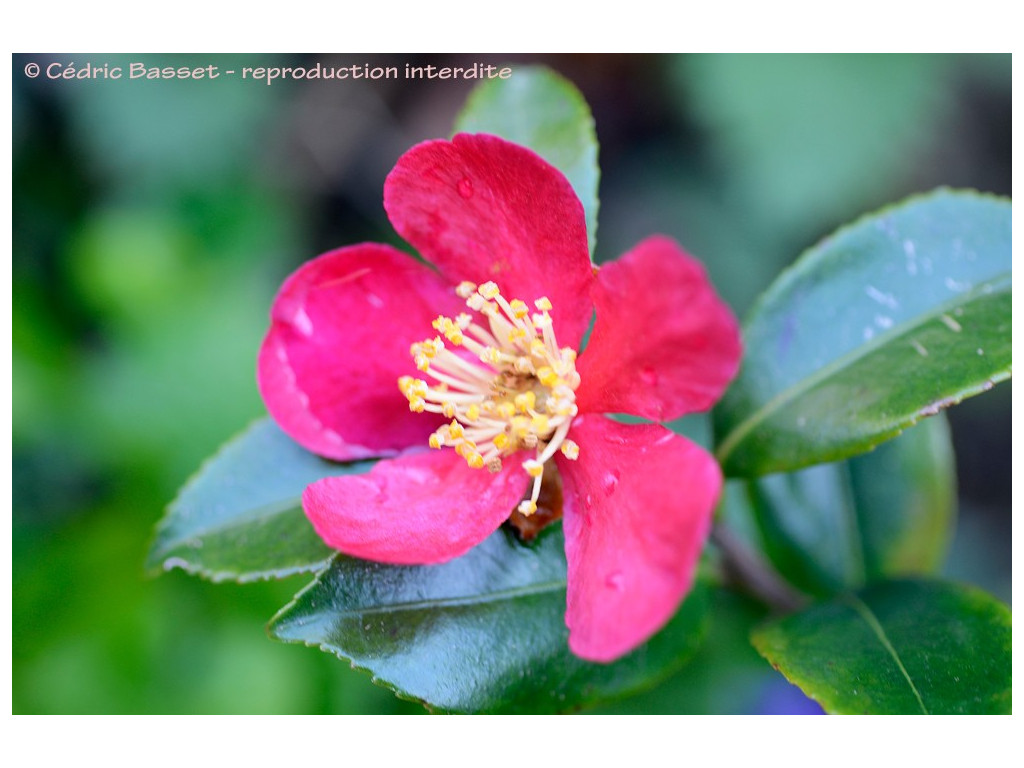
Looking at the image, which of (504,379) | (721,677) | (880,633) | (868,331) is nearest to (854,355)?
(868,331)

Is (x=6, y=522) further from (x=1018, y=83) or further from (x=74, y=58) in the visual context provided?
(x=1018, y=83)

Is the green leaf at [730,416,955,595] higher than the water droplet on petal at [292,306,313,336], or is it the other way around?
the water droplet on petal at [292,306,313,336]

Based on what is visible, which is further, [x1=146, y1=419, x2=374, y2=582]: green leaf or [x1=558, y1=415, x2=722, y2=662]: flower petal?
[x1=146, y1=419, x2=374, y2=582]: green leaf

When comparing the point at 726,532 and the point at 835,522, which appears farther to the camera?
the point at 835,522

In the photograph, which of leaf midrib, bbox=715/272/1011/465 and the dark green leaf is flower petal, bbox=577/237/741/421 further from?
the dark green leaf

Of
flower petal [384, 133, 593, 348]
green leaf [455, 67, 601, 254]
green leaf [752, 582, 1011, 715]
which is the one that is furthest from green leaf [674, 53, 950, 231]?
flower petal [384, 133, 593, 348]
